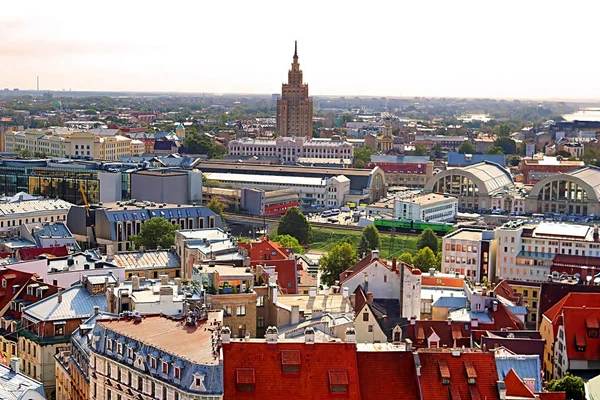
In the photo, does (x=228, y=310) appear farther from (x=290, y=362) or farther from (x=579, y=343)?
(x=579, y=343)

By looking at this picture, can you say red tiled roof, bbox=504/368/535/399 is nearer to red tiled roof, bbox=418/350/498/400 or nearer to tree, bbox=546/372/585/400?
red tiled roof, bbox=418/350/498/400

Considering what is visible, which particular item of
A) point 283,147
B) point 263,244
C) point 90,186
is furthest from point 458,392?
point 283,147

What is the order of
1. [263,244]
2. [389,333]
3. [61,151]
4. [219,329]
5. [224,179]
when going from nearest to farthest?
[219,329] → [389,333] → [263,244] → [224,179] → [61,151]

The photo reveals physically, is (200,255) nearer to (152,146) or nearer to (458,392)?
(458,392)

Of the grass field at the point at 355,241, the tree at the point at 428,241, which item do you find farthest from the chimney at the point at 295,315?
the tree at the point at 428,241

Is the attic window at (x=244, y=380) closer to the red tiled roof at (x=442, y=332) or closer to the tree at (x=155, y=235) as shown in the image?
the red tiled roof at (x=442, y=332)

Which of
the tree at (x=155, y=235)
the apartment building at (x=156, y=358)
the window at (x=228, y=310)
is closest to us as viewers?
the apartment building at (x=156, y=358)
